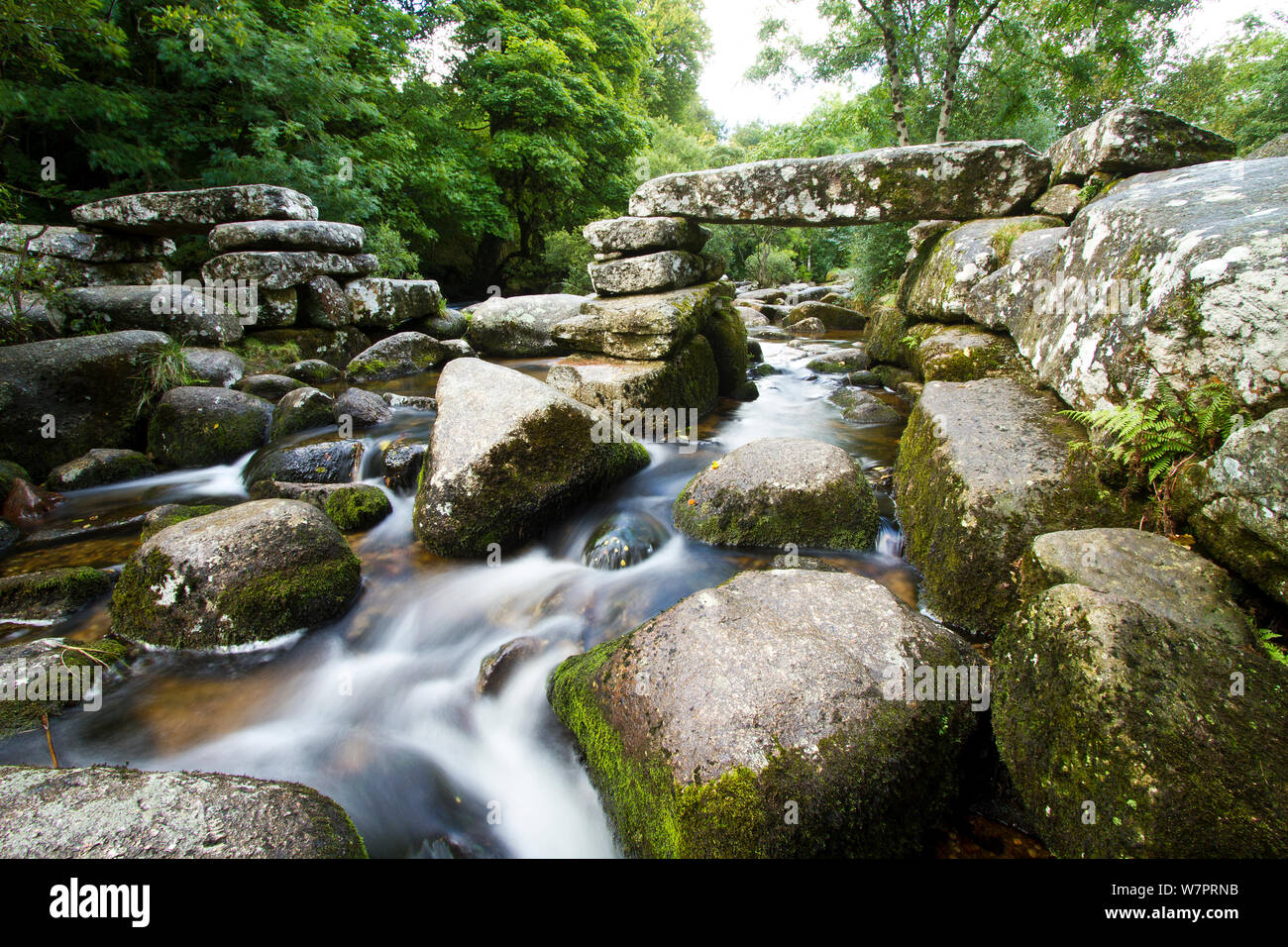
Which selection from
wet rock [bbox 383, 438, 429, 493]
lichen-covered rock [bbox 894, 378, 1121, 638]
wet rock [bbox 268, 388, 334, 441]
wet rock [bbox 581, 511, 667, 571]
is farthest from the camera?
wet rock [bbox 268, 388, 334, 441]

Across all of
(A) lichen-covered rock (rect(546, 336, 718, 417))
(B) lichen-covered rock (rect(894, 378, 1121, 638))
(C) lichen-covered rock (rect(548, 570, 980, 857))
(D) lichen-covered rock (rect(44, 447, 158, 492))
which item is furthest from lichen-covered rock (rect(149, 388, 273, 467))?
(B) lichen-covered rock (rect(894, 378, 1121, 638))

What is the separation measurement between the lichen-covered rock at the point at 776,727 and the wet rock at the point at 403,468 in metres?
3.48

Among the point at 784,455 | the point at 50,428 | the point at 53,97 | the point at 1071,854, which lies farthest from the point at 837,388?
the point at 53,97

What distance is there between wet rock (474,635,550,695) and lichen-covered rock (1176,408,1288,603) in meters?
3.27

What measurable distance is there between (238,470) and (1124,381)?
766cm

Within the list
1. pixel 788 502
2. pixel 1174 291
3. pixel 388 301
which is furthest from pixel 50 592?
pixel 388 301

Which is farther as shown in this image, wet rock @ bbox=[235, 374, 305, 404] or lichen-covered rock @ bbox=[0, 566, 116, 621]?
wet rock @ bbox=[235, 374, 305, 404]

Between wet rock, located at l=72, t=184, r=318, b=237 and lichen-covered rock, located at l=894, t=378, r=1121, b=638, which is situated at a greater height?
wet rock, located at l=72, t=184, r=318, b=237

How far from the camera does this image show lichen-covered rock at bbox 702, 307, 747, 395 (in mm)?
8430

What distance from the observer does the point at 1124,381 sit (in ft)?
8.90

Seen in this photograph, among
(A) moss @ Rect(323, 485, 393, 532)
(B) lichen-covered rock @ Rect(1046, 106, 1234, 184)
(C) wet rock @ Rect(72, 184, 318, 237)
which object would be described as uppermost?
(C) wet rock @ Rect(72, 184, 318, 237)

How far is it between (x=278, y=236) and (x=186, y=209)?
1394 mm

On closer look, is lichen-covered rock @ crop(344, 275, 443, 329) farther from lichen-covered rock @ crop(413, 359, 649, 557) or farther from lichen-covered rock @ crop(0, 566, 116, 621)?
lichen-covered rock @ crop(0, 566, 116, 621)

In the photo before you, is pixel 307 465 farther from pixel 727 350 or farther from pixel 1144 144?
pixel 1144 144
